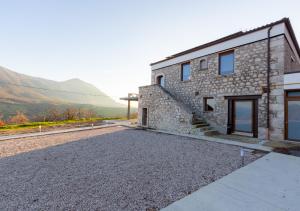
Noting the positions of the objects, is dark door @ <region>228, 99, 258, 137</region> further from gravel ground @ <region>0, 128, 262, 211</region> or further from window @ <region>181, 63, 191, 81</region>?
window @ <region>181, 63, 191, 81</region>

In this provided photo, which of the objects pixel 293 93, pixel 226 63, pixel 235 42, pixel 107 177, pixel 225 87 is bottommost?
pixel 107 177

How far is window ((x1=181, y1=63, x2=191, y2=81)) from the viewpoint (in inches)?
482

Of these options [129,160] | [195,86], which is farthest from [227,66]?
[129,160]

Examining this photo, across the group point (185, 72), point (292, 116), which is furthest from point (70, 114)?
point (292, 116)

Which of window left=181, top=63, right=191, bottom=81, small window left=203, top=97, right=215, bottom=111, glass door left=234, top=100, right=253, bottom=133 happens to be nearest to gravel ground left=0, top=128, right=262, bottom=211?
glass door left=234, top=100, right=253, bottom=133

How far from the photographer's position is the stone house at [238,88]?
763 cm

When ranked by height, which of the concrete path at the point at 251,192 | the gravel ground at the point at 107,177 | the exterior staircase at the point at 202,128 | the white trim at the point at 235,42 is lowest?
the gravel ground at the point at 107,177

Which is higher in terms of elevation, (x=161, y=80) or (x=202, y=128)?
(x=161, y=80)

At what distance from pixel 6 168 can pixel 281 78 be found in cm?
1184

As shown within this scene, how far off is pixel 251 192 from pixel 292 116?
690 cm

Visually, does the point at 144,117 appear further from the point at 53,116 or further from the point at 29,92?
the point at 29,92

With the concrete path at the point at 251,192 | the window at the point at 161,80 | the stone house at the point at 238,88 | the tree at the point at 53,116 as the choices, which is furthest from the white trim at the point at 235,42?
the tree at the point at 53,116

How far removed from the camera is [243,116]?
30.1ft

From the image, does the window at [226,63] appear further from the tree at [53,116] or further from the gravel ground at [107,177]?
the tree at [53,116]
